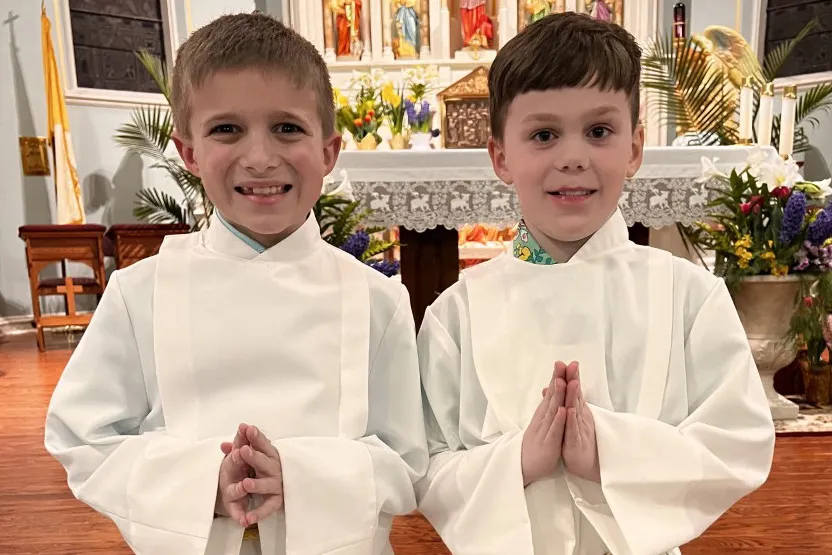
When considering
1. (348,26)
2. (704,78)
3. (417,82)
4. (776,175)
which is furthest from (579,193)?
(348,26)

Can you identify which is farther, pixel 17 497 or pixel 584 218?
pixel 17 497

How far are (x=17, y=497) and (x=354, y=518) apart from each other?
2.23 metres

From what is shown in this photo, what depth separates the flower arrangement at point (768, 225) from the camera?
121 inches

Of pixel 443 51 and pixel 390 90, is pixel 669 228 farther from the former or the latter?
pixel 443 51

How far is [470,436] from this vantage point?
48.1 inches

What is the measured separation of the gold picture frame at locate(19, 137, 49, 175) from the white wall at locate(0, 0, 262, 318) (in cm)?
7

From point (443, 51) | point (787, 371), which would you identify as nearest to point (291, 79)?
point (787, 371)

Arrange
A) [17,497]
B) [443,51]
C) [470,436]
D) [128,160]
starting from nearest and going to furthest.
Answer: [470,436] < [17,497] < [443,51] < [128,160]

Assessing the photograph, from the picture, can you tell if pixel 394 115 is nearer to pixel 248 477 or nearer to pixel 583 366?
pixel 583 366

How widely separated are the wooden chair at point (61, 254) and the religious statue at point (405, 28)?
3.58m

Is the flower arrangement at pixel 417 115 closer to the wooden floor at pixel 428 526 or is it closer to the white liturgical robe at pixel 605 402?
the wooden floor at pixel 428 526

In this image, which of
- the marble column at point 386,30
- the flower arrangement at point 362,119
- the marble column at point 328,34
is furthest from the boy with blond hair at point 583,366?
the marble column at point 328,34

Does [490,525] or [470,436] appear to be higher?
[470,436]

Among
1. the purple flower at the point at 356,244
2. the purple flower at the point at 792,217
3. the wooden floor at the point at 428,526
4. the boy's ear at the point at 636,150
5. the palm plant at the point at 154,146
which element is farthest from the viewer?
the palm plant at the point at 154,146
